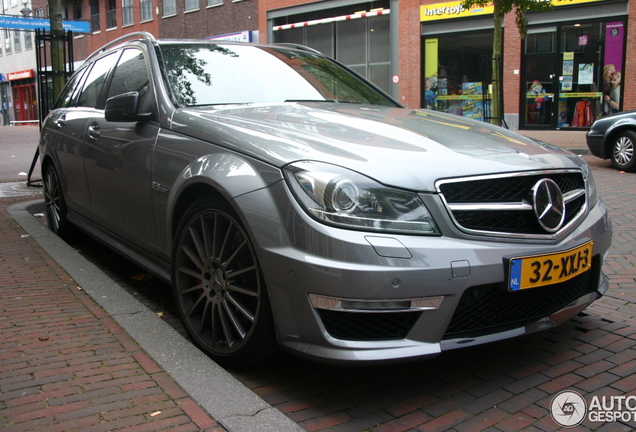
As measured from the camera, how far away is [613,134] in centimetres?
1095

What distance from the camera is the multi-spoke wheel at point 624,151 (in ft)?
34.8

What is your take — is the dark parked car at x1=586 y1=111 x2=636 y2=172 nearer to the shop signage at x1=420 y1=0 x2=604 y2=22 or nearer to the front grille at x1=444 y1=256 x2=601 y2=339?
A: the front grille at x1=444 y1=256 x2=601 y2=339

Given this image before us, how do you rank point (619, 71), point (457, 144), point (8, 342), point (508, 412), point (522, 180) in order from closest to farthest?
1. point (508, 412)
2. point (522, 180)
3. point (457, 144)
4. point (8, 342)
5. point (619, 71)

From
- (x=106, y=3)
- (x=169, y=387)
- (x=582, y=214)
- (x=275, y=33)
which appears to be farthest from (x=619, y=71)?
(x=106, y=3)

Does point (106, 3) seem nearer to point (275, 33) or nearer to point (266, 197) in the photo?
point (275, 33)

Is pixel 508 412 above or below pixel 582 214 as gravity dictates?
below

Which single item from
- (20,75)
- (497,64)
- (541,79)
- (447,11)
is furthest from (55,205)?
(20,75)

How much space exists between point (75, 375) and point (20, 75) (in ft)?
171

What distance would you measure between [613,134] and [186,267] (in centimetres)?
979

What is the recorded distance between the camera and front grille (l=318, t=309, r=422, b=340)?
2.53 m

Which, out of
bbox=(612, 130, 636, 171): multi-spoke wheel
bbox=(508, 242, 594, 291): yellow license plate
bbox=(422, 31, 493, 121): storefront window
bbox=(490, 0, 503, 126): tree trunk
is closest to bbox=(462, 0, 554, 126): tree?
bbox=(490, 0, 503, 126): tree trunk

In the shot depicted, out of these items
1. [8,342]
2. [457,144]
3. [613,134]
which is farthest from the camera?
[613,134]

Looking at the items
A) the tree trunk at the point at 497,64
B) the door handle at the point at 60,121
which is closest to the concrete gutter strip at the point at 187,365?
the door handle at the point at 60,121
